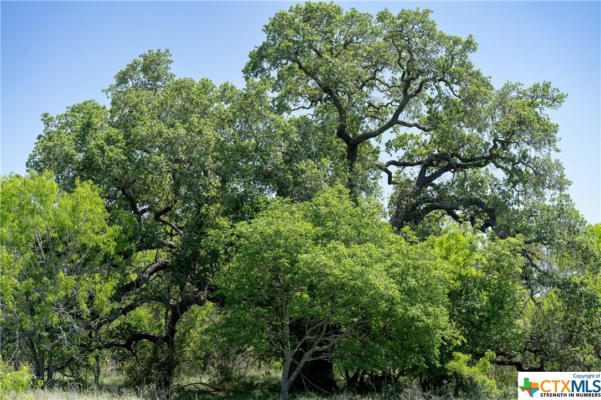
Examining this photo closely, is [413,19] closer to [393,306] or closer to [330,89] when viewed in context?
[330,89]

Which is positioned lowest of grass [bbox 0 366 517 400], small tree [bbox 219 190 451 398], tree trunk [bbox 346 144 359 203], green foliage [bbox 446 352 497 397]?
grass [bbox 0 366 517 400]

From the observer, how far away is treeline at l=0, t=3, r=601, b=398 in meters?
18.5

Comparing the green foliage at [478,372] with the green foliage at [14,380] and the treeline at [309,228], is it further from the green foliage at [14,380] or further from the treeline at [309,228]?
the green foliage at [14,380]

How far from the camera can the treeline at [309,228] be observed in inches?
727

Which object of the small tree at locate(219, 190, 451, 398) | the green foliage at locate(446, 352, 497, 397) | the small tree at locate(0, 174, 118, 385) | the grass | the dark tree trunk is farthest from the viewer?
the dark tree trunk

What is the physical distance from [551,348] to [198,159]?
15618mm

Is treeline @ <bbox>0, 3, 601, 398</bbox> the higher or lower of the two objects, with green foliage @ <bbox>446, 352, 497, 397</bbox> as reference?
higher

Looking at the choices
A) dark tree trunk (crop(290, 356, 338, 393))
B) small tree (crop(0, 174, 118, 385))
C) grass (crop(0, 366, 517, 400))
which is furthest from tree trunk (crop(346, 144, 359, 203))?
small tree (crop(0, 174, 118, 385))

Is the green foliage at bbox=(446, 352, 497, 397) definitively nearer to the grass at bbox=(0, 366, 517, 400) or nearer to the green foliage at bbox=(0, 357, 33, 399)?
the grass at bbox=(0, 366, 517, 400)

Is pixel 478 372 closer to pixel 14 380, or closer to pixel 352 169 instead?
pixel 352 169

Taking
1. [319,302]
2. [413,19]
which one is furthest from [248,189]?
[413,19]

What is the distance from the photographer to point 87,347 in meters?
22.2

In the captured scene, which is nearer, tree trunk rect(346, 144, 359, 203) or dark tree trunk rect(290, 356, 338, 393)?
dark tree trunk rect(290, 356, 338, 393)

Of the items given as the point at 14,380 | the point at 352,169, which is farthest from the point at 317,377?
the point at 14,380
